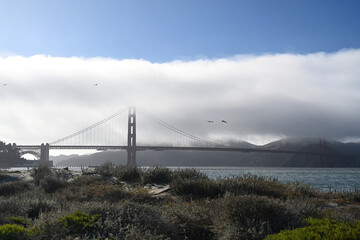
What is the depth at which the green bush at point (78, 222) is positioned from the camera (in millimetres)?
5848

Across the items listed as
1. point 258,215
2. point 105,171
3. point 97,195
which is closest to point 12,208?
point 97,195

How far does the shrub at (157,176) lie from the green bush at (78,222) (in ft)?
23.9

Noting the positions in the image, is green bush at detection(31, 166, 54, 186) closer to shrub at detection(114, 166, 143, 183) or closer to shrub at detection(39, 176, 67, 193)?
shrub at detection(39, 176, 67, 193)

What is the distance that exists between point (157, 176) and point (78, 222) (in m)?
8.14

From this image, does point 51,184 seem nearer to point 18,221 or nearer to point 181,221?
point 18,221

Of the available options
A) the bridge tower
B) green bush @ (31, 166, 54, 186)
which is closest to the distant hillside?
the bridge tower

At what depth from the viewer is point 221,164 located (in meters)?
89.5

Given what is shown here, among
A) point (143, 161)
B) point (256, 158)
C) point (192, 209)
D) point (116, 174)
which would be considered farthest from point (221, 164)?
point (192, 209)

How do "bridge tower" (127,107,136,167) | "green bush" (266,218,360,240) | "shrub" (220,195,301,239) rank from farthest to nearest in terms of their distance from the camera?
"bridge tower" (127,107,136,167) → "shrub" (220,195,301,239) → "green bush" (266,218,360,240)

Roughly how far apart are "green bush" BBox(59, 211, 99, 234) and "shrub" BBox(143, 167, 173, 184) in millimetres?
7274

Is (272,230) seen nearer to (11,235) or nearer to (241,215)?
(241,215)

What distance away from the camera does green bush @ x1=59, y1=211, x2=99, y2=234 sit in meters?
5.85

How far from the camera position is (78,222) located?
597 cm

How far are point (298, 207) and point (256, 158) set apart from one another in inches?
3557
